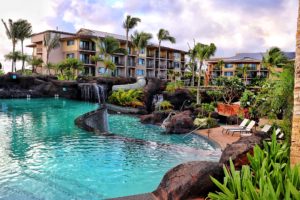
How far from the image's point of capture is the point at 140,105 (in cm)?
3047

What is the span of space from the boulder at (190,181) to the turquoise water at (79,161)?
92.2 inches

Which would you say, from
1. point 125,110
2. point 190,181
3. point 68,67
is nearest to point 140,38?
point 68,67

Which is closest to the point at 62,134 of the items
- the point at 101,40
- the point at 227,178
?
the point at 227,178

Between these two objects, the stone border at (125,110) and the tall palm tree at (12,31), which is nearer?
the stone border at (125,110)

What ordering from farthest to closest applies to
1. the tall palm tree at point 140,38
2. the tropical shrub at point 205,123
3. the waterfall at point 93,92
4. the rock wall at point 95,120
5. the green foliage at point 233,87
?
1. the tall palm tree at point 140,38
2. the waterfall at point 93,92
3. the green foliage at point 233,87
4. the tropical shrub at point 205,123
5. the rock wall at point 95,120

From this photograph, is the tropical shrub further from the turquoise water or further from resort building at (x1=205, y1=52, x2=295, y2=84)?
resort building at (x1=205, y1=52, x2=295, y2=84)

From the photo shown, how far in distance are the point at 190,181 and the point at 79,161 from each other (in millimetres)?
6117

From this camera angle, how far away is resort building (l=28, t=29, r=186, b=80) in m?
53.1

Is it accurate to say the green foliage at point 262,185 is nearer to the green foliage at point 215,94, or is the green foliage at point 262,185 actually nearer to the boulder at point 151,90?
the green foliage at point 215,94

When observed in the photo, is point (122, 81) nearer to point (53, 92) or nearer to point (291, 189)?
point (53, 92)

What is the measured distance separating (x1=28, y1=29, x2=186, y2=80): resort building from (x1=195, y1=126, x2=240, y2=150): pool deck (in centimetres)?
3581

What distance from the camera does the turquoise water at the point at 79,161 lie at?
7.96 metres

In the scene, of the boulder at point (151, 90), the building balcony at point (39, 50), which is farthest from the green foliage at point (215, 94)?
the building balcony at point (39, 50)

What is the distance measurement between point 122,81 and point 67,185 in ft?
107
